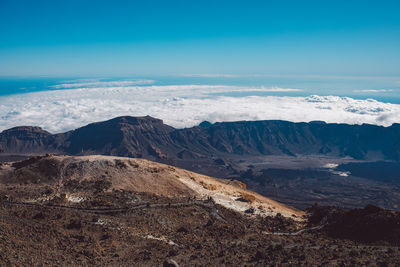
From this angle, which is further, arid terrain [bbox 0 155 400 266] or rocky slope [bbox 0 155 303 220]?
rocky slope [bbox 0 155 303 220]

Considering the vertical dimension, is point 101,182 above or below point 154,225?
above

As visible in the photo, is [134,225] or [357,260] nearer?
[357,260]

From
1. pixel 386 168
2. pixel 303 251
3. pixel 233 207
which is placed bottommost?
pixel 386 168

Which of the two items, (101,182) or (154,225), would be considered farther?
(101,182)

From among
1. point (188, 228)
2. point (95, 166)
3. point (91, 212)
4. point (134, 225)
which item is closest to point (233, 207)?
point (188, 228)

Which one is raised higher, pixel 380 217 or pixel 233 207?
pixel 380 217

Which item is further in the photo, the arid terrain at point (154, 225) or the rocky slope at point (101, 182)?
the rocky slope at point (101, 182)

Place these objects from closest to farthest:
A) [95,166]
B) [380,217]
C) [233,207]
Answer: [380,217] < [233,207] < [95,166]

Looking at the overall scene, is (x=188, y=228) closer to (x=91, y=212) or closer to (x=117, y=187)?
(x=91, y=212)
